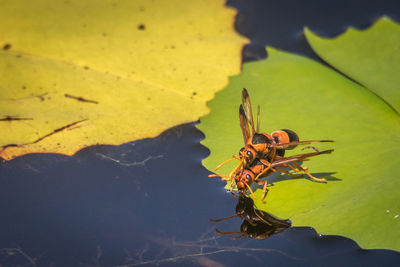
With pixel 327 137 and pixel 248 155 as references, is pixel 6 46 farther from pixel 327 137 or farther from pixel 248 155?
pixel 327 137

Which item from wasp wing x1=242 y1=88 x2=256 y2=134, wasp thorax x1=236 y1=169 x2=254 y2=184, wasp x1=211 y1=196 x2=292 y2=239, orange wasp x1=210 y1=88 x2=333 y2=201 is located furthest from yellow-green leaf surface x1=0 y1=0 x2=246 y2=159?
wasp x1=211 y1=196 x2=292 y2=239

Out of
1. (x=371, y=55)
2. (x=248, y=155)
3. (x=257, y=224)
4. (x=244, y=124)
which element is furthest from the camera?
(x=371, y=55)

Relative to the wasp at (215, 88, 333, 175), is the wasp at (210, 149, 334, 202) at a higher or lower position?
lower

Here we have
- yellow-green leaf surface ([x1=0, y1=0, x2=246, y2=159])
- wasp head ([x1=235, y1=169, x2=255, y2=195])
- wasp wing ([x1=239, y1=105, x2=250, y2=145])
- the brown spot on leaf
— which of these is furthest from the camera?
the brown spot on leaf

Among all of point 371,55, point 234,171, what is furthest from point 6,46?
point 371,55

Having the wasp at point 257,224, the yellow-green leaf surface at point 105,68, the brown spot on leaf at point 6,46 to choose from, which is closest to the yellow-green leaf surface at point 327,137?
the wasp at point 257,224

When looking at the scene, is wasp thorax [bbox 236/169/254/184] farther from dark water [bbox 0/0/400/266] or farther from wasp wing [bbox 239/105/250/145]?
wasp wing [bbox 239/105/250/145]

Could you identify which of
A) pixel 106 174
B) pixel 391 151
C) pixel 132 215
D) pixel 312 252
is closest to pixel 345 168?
pixel 391 151
